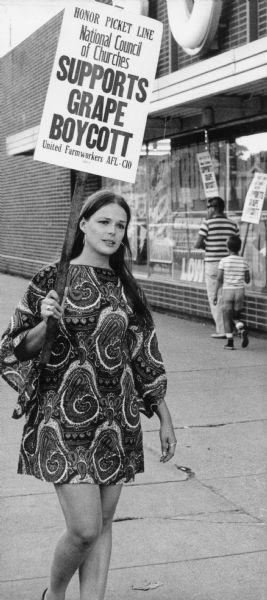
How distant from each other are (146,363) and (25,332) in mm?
491

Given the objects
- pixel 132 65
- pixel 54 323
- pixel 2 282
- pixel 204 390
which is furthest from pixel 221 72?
pixel 2 282

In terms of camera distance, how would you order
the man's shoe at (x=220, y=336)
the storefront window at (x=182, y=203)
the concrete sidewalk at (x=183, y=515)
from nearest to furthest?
the concrete sidewalk at (x=183, y=515), the man's shoe at (x=220, y=336), the storefront window at (x=182, y=203)

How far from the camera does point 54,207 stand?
21703mm

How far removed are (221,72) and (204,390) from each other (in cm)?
356

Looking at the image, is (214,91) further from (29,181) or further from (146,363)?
(29,181)

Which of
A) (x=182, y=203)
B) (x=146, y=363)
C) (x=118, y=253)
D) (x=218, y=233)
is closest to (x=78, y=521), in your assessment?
(x=146, y=363)

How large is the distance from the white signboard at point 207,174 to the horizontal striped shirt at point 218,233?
0.83 m

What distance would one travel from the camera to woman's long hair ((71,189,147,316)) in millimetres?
3861

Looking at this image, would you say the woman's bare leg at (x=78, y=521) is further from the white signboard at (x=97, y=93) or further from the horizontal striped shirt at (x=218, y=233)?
the horizontal striped shirt at (x=218, y=233)

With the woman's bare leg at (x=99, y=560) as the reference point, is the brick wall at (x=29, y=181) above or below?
above

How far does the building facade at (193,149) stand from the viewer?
11.2m

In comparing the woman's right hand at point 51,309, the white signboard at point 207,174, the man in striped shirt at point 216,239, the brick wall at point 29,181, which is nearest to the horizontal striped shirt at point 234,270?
the man in striped shirt at point 216,239

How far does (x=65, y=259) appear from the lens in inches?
146

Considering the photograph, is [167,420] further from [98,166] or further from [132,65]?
[132,65]
